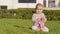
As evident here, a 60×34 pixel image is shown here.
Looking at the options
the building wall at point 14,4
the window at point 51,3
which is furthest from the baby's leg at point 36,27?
Result: the window at point 51,3

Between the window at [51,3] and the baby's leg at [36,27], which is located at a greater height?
the baby's leg at [36,27]

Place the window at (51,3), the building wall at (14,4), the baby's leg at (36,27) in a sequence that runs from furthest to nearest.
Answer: the window at (51,3) → the building wall at (14,4) → the baby's leg at (36,27)

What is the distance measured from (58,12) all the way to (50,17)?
3212 millimetres

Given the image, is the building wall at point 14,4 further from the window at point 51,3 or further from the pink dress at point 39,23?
the pink dress at point 39,23

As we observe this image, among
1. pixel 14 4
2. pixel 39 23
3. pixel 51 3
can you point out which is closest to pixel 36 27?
pixel 39 23

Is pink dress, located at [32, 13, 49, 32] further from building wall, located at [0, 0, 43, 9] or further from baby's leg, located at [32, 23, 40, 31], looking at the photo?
building wall, located at [0, 0, 43, 9]

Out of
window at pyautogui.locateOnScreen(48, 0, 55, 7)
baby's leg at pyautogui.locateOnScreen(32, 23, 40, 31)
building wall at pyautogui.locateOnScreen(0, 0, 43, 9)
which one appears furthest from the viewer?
window at pyautogui.locateOnScreen(48, 0, 55, 7)

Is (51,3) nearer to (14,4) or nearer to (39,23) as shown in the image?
(14,4)

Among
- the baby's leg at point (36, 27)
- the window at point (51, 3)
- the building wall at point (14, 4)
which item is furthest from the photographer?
the window at point (51, 3)

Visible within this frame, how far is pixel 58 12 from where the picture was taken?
832 inches

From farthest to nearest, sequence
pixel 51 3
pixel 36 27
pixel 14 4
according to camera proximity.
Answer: pixel 51 3, pixel 14 4, pixel 36 27

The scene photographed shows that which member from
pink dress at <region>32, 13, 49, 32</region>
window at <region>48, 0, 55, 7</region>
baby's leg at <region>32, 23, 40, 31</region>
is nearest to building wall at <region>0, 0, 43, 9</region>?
window at <region>48, 0, 55, 7</region>

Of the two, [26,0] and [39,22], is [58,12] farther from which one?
[39,22]

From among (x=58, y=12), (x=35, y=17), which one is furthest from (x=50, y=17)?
(x=35, y=17)
